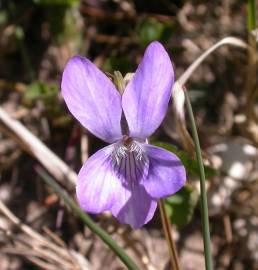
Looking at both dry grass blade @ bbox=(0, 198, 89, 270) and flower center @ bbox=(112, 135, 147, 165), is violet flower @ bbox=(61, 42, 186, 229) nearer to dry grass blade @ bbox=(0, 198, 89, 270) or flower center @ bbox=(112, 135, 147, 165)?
flower center @ bbox=(112, 135, 147, 165)

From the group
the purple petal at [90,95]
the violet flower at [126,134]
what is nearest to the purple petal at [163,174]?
the violet flower at [126,134]

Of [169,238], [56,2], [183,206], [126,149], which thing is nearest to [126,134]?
[126,149]

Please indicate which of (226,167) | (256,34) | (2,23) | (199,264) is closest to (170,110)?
(226,167)

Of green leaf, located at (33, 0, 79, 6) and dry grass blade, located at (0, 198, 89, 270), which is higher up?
green leaf, located at (33, 0, 79, 6)

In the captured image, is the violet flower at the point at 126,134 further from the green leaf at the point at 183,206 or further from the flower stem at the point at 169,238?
the green leaf at the point at 183,206

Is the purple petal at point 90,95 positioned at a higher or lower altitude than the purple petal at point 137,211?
higher

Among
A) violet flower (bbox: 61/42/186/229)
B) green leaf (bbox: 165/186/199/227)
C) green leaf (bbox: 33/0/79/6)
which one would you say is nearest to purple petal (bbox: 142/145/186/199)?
violet flower (bbox: 61/42/186/229)
